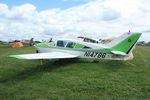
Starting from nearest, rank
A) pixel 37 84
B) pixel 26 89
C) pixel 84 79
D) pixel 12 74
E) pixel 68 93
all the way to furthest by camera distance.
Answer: pixel 68 93 < pixel 26 89 < pixel 37 84 < pixel 84 79 < pixel 12 74

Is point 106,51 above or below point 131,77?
above

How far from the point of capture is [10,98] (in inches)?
181

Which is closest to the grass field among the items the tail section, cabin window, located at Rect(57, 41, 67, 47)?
the tail section

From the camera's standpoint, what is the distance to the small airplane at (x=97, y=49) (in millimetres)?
8492

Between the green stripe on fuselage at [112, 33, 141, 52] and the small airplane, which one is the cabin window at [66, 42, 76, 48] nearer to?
the small airplane

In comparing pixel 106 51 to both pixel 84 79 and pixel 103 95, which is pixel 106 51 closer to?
pixel 84 79

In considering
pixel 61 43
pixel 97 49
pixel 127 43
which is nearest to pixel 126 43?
pixel 127 43

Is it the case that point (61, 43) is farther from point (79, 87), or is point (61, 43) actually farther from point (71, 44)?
point (79, 87)

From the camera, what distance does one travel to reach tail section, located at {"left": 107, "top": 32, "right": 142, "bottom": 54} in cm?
843

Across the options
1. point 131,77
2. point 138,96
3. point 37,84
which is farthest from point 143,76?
point 37,84

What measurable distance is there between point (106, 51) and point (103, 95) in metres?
4.43

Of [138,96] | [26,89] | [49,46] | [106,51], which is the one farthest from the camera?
[49,46]

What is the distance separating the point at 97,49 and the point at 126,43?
5.37ft

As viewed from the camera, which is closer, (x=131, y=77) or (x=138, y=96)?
(x=138, y=96)
